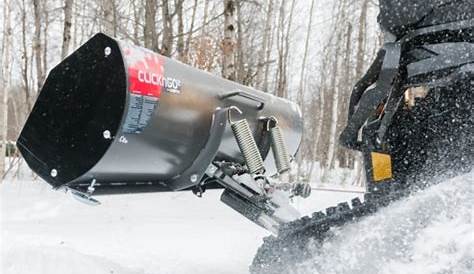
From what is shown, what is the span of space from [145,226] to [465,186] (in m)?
3.29

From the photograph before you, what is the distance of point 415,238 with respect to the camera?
1.53m

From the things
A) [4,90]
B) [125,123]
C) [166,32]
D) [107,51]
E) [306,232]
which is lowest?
[4,90]

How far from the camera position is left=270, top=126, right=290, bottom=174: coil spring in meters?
2.52

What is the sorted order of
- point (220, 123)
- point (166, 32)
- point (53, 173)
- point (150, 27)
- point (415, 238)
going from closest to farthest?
point (415, 238) < point (53, 173) < point (220, 123) < point (166, 32) < point (150, 27)

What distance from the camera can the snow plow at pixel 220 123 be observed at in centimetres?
182

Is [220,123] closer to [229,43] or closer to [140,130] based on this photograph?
[140,130]

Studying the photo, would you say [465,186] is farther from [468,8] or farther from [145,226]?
[145,226]

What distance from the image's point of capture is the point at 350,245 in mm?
1678

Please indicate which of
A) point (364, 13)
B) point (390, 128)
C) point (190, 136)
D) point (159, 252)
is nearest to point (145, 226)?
point (159, 252)

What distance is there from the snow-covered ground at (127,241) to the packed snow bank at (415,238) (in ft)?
4.36

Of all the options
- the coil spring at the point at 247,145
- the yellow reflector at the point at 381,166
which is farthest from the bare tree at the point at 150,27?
the yellow reflector at the point at 381,166

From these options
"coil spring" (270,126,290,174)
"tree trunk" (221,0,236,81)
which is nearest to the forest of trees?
"tree trunk" (221,0,236,81)

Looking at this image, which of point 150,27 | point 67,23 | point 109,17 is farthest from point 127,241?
point 67,23

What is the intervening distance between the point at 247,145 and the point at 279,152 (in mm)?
303
